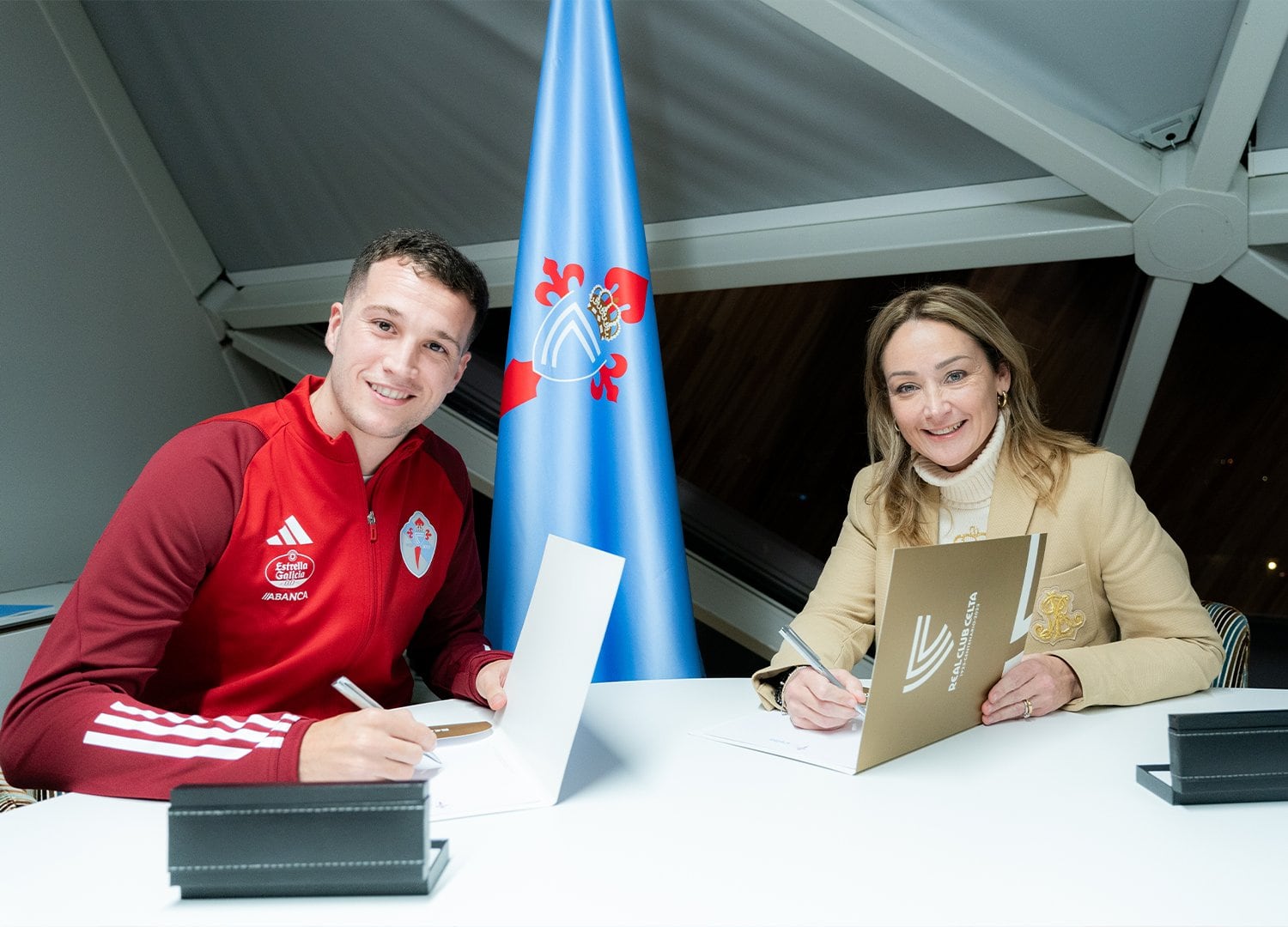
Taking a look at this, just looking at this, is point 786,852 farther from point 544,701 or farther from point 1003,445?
point 1003,445

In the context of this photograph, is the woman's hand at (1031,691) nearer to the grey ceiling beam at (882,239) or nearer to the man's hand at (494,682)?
the man's hand at (494,682)

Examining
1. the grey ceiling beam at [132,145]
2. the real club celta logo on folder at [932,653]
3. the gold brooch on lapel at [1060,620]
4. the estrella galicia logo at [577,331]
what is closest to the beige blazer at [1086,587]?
the gold brooch on lapel at [1060,620]

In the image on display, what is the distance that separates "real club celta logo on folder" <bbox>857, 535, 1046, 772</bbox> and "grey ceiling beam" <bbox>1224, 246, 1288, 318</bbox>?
1.49 meters

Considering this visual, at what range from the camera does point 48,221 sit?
10.3 ft

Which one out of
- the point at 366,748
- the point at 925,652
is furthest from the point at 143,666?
the point at 925,652

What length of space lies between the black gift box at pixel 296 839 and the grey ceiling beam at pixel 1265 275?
7.81 ft

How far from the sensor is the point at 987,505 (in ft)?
5.97

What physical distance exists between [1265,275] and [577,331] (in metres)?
1.73

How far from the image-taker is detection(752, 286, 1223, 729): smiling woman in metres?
1.64

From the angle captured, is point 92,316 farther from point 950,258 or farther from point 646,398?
point 950,258

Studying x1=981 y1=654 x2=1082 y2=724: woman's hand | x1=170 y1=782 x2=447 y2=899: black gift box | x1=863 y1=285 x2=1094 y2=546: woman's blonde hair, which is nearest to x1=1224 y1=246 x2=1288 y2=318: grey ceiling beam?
x1=863 y1=285 x2=1094 y2=546: woman's blonde hair

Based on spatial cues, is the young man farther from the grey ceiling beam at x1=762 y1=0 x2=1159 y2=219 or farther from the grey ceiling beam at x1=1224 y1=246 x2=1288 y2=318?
the grey ceiling beam at x1=1224 y1=246 x2=1288 y2=318

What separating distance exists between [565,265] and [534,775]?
149 cm

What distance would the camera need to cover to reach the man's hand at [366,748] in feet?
3.43
